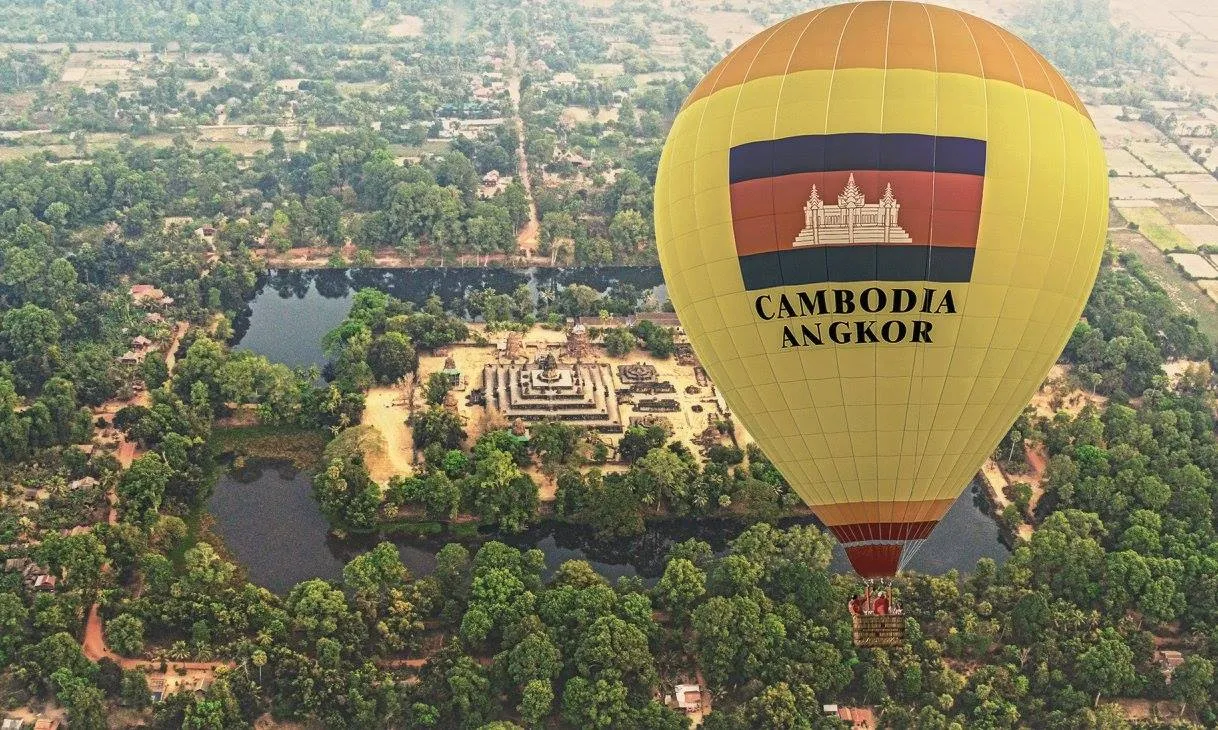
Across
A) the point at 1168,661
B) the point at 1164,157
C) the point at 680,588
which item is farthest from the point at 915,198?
the point at 1164,157

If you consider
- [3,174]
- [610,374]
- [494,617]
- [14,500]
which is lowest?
[494,617]

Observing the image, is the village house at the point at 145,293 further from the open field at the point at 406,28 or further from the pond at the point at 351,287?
the open field at the point at 406,28

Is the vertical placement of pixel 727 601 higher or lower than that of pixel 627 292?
lower

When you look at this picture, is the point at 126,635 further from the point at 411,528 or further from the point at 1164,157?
the point at 1164,157

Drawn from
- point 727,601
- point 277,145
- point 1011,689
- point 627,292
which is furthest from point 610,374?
point 277,145

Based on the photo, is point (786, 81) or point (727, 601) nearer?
point (786, 81)

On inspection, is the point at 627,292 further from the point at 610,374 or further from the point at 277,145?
the point at 277,145

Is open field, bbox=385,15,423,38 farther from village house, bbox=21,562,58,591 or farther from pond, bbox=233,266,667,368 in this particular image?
village house, bbox=21,562,58,591

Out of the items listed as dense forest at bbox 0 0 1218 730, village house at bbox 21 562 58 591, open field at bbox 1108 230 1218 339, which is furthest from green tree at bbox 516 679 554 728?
open field at bbox 1108 230 1218 339
